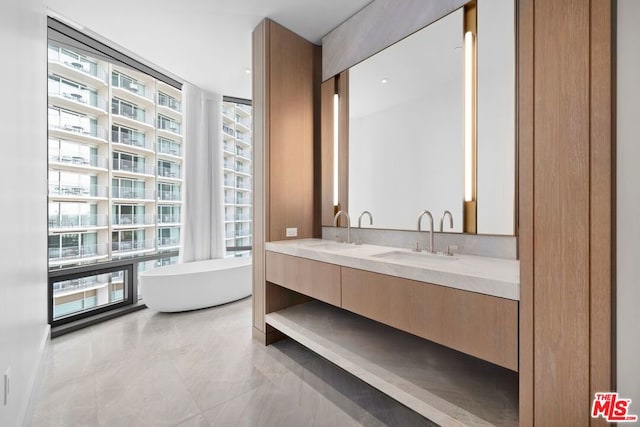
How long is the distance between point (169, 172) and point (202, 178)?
399 millimetres

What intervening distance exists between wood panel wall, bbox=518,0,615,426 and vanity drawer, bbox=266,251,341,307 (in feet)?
3.38

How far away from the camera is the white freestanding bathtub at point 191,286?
9.77 feet

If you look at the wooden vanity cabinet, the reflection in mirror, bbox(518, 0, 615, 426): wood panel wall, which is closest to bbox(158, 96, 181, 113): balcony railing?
the reflection in mirror

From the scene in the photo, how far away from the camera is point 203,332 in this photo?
8.70 ft

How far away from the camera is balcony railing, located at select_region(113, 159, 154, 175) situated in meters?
3.10

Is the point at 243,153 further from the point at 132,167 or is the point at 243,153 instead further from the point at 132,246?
the point at 132,246

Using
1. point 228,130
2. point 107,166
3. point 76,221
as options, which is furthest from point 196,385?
point 228,130

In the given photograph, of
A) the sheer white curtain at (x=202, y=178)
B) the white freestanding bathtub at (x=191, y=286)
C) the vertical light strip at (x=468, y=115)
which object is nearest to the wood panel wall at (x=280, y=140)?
the white freestanding bathtub at (x=191, y=286)

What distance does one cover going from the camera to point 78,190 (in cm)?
277

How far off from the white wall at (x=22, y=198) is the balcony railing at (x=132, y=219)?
0.78 meters

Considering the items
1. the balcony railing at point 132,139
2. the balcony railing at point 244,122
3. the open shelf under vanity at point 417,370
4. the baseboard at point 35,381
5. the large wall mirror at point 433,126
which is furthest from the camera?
the balcony railing at point 244,122

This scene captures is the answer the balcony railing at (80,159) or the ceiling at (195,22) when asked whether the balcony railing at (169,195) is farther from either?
the ceiling at (195,22)

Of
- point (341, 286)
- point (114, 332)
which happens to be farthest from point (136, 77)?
point (341, 286)

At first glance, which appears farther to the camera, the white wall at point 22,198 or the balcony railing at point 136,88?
the balcony railing at point 136,88
